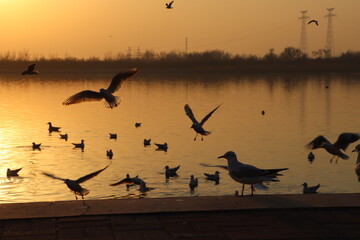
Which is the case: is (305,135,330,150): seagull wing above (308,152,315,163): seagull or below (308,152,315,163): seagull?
above

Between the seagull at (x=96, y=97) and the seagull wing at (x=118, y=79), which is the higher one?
the seagull wing at (x=118, y=79)

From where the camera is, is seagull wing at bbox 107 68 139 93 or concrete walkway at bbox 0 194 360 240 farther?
seagull wing at bbox 107 68 139 93

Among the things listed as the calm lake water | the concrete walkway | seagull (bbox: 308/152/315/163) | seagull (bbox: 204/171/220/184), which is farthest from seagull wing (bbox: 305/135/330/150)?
seagull (bbox: 308/152/315/163)

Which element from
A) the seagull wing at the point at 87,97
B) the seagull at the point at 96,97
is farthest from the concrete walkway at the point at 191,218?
the seagull wing at the point at 87,97

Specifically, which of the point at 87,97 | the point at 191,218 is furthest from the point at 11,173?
the point at 191,218

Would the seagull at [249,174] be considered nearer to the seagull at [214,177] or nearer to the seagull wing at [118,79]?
the seagull wing at [118,79]

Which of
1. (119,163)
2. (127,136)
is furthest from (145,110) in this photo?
(119,163)

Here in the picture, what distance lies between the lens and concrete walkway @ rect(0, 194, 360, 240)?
703cm

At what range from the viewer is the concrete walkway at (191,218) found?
7031 mm

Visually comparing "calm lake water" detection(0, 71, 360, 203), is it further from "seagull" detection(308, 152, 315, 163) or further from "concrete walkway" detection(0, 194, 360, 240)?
"concrete walkway" detection(0, 194, 360, 240)

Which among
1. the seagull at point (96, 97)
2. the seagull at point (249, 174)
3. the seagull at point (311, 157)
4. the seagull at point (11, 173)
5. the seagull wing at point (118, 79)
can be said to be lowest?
the seagull at point (11, 173)

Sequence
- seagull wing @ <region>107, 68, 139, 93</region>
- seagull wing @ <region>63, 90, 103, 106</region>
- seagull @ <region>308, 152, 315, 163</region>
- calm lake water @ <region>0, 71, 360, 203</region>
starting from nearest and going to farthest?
seagull wing @ <region>63, 90, 103, 106</region>
seagull wing @ <region>107, 68, 139, 93</region>
calm lake water @ <region>0, 71, 360, 203</region>
seagull @ <region>308, 152, 315, 163</region>

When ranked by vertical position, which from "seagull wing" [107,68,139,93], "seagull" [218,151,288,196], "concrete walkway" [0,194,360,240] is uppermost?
"seagull wing" [107,68,139,93]

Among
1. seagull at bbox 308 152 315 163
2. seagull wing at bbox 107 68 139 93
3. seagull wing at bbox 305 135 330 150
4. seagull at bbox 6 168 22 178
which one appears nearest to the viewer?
seagull wing at bbox 305 135 330 150
